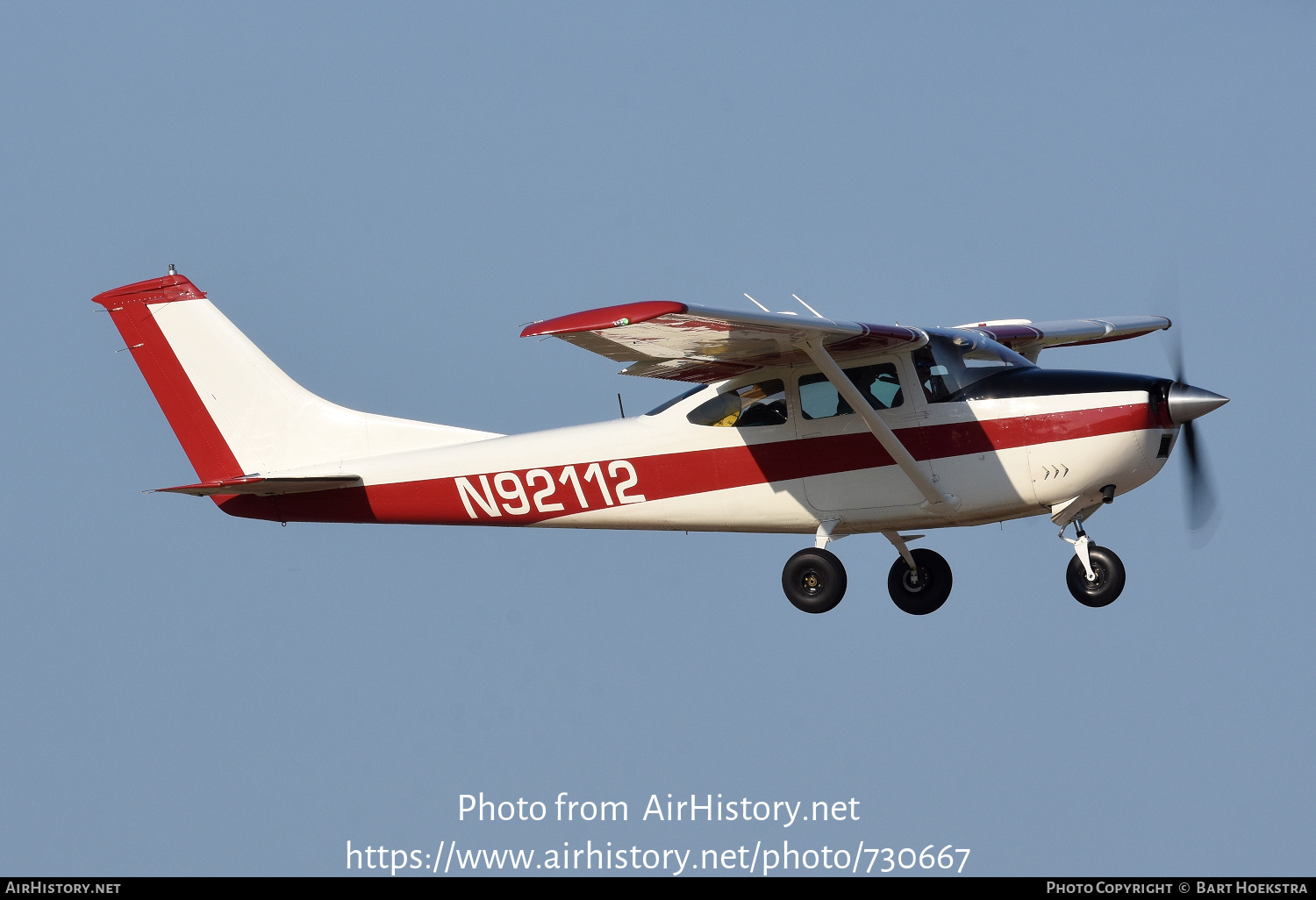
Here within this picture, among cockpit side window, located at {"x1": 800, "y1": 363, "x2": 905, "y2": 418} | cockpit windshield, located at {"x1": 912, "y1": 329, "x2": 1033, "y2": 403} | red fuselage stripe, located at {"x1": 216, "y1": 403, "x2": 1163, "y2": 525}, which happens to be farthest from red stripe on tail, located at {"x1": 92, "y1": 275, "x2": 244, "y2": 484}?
cockpit windshield, located at {"x1": 912, "y1": 329, "x2": 1033, "y2": 403}

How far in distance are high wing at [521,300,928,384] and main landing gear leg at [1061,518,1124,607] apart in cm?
228

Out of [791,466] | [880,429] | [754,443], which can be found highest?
[880,429]

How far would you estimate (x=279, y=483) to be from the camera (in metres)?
14.7

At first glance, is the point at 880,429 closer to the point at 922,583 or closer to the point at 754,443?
the point at 754,443

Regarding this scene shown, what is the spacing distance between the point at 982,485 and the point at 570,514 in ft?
12.7

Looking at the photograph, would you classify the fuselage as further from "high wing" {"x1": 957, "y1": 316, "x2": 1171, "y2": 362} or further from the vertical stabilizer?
"high wing" {"x1": 957, "y1": 316, "x2": 1171, "y2": 362}

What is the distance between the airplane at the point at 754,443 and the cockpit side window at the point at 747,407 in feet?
0.06

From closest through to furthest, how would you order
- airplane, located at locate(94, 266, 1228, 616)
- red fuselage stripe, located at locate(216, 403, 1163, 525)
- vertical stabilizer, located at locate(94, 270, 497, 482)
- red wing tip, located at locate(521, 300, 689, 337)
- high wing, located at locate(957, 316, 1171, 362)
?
red wing tip, located at locate(521, 300, 689, 337) → airplane, located at locate(94, 266, 1228, 616) → red fuselage stripe, located at locate(216, 403, 1163, 525) → vertical stabilizer, located at locate(94, 270, 497, 482) → high wing, located at locate(957, 316, 1171, 362)

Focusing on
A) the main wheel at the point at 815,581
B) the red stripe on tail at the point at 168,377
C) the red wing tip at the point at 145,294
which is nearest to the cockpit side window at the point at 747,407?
the main wheel at the point at 815,581

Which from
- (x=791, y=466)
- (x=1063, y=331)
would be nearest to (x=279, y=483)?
(x=791, y=466)

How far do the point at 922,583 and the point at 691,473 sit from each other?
2.55 m

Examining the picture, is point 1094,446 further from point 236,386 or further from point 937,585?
point 236,386

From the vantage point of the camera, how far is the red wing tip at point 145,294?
1558cm

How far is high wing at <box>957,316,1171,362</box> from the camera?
51.9 ft
